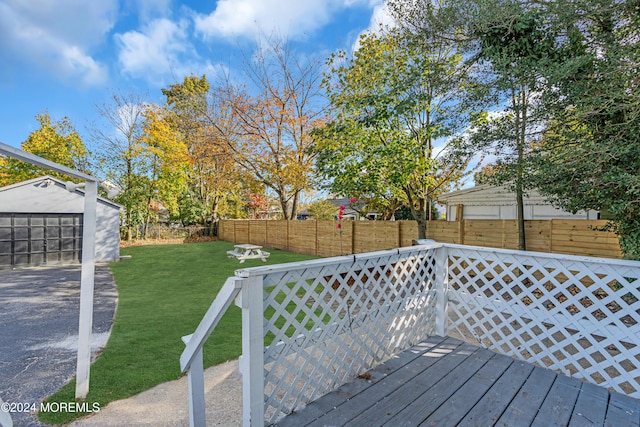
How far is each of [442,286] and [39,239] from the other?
495 inches

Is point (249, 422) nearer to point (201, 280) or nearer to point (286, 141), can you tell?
point (201, 280)

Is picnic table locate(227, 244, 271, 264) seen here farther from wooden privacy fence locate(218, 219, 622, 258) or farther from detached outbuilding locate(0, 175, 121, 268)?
detached outbuilding locate(0, 175, 121, 268)

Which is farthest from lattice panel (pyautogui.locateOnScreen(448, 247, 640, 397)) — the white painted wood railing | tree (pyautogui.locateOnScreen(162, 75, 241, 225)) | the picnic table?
tree (pyautogui.locateOnScreen(162, 75, 241, 225))

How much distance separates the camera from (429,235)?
7.49 metres

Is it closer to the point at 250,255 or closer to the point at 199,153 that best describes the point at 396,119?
the point at 250,255

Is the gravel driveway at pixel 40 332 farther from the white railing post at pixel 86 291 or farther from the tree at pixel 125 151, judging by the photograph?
the tree at pixel 125 151

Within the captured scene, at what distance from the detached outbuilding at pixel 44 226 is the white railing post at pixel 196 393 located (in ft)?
36.0

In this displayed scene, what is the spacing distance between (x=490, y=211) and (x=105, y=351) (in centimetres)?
1040

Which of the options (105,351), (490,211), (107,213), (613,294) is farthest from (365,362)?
(107,213)

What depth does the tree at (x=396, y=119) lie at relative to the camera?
5.64 metres

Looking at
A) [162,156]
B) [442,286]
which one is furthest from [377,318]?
[162,156]

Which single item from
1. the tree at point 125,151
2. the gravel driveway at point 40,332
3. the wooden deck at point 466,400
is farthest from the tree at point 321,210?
the wooden deck at point 466,400

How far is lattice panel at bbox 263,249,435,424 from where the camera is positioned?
178 centimetres

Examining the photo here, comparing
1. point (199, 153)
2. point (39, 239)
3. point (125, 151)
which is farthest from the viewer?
point (125, 151)
